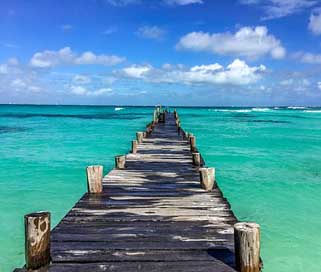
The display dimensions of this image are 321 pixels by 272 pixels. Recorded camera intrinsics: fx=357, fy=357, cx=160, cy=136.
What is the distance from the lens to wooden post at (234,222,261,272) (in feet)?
13.7

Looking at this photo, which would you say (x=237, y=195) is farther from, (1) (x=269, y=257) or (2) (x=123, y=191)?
(2) (x=123, y=191)

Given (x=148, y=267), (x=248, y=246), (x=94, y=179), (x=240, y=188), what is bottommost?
(x=240, y=188)

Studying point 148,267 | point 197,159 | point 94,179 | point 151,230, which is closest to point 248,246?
point 148,267

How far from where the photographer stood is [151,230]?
566 centimetres

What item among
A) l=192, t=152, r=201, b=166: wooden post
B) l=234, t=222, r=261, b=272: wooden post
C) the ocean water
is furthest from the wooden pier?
the ocean water

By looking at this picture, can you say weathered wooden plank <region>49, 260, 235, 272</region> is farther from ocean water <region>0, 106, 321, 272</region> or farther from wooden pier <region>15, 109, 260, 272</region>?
ocean water <region>0, 106, 321, 272</region>

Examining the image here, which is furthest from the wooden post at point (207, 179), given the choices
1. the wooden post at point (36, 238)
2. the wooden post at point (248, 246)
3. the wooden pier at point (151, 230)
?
the wooden post at point (36, 238)

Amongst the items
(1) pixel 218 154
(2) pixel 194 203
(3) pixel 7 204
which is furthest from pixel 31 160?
(2) pixel 194 203

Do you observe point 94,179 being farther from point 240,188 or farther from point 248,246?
point 240,188

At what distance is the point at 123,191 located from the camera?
26.6ft

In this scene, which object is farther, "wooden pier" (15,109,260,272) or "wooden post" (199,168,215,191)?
"wooden post" (199,168,215,191)

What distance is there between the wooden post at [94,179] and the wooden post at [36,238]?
3.09 m

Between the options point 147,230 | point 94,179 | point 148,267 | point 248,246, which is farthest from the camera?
point 94,179

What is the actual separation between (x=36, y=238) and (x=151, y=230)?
195cm
